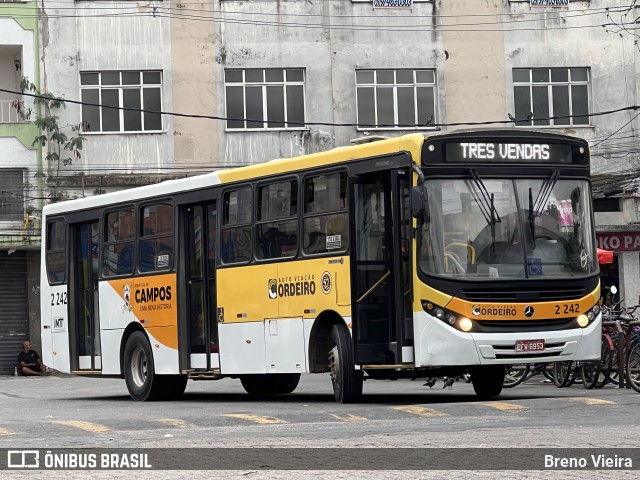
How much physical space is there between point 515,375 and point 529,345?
598 centimetres

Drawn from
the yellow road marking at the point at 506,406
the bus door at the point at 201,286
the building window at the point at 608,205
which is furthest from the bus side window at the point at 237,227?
the building window at the point at 608,205

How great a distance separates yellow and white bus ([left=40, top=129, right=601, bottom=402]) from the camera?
17266 millimetres

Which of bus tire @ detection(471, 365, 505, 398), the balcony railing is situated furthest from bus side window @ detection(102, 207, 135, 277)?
the balcony railing

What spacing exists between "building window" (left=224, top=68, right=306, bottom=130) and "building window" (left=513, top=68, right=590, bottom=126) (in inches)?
241

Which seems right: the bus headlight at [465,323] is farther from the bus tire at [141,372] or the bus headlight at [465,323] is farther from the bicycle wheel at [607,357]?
the bus tire at [141,372]

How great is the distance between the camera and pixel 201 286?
2097cm

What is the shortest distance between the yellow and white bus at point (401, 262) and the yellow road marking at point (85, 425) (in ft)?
10.6

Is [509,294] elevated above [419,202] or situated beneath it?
situated beneath

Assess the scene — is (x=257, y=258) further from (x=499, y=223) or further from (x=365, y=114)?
(x=365, y=114)

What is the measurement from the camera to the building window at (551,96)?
42.1 metres

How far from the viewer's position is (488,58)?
42.0 meters

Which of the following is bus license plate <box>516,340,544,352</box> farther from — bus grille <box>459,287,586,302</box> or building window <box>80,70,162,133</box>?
building window <box>80,70,162,133</box>


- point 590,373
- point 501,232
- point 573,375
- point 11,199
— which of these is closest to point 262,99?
point 11,199

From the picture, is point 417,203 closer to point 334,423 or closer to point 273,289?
point 334,423
